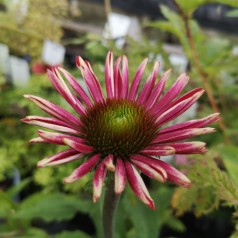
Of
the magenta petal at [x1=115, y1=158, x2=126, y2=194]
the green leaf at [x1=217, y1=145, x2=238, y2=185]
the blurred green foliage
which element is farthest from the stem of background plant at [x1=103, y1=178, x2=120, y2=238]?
the blurred green foliage

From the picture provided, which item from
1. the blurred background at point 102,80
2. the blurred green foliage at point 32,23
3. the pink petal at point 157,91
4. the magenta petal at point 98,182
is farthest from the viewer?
the blurred green foliage at point 32,23

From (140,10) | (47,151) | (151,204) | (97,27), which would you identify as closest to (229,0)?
(151,204)

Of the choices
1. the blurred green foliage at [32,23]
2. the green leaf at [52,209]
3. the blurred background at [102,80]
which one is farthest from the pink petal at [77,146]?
the blurred green foliage at [32,23]

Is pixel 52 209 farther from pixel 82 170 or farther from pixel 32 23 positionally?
pixel 32 23

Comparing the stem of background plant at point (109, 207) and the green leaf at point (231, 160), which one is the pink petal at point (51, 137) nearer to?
the stem of background plant at point (109, 207)

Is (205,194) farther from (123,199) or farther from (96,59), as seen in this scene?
(96,59)

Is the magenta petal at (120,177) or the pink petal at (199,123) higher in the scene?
the pink petal at (199,123)
